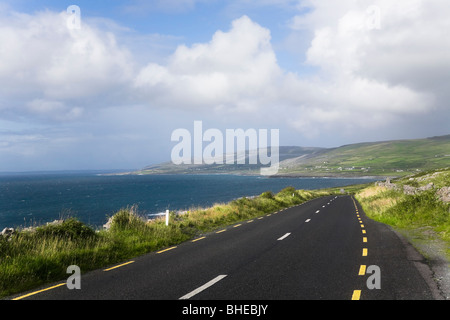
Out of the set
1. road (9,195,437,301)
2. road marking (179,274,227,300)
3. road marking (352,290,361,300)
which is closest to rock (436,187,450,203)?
road (9,195,437,301)

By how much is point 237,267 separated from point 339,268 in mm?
2663

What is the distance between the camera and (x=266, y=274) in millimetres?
7480

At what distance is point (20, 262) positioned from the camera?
7910 mm

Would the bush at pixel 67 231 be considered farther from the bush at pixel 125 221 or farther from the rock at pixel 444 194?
the rock at pixel 444 194

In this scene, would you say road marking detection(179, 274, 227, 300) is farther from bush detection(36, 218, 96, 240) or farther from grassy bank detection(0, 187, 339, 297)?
bush detection(36, 218, 96, 240)

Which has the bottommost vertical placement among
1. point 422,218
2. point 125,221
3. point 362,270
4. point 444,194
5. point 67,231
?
point 422,218

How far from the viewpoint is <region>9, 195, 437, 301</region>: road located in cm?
614

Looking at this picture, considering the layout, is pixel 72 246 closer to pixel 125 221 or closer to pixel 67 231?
pixel 67 231

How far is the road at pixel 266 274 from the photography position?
242 inches

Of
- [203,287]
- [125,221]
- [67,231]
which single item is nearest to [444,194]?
[203,287]

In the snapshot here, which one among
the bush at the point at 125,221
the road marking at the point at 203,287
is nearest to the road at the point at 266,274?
the road marking at the point at 203,287
